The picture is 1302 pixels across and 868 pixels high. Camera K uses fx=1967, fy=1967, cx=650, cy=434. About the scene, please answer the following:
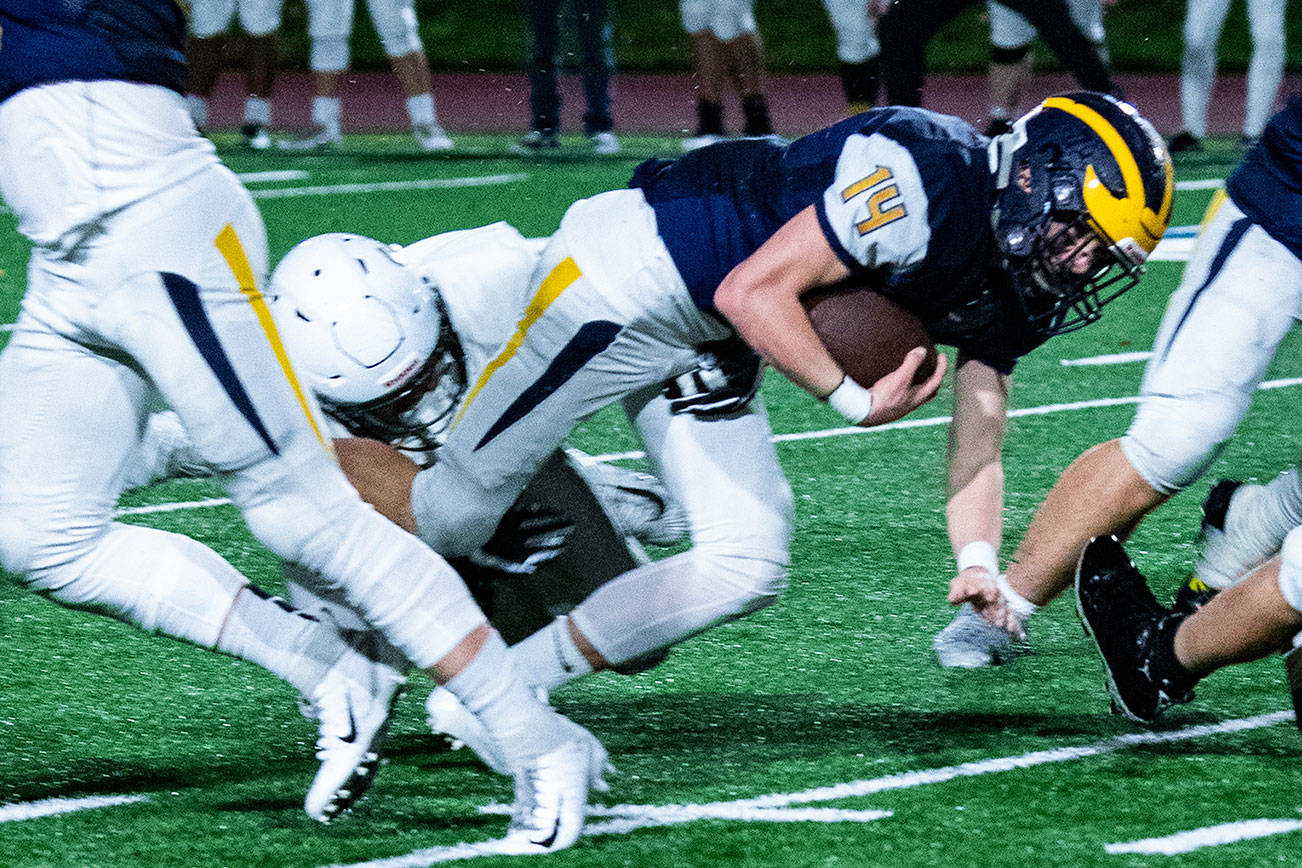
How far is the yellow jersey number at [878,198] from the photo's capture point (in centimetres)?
300

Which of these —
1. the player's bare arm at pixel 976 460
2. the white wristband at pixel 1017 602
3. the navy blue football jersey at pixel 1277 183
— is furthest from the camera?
the white wristband at pixel 1017 602

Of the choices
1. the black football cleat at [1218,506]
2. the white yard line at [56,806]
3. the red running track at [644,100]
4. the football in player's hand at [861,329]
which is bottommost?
the red running track at [644,100]

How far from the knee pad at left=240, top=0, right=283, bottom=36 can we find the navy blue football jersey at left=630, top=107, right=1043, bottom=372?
8198mm

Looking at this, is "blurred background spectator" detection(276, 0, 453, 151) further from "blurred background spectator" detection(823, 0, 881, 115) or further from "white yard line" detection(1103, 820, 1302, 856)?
"white yard line" detection(1103, 820, 1302, 856)

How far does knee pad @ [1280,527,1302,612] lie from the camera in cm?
305

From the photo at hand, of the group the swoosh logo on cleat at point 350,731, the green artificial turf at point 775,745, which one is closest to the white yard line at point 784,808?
the green artificial turf at point 775,745

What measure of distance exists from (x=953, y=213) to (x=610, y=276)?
55cm

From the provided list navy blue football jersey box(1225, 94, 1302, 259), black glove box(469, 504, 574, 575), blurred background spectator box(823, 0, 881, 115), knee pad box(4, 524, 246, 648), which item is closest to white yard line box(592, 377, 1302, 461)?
black glove box(469, 504, 574, 575)

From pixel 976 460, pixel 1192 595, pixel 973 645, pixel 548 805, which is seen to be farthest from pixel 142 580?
pixel 1192 595

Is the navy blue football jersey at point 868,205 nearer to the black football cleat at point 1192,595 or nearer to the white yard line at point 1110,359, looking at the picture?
the black football cleat at point 1192,595

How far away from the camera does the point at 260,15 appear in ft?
36.3

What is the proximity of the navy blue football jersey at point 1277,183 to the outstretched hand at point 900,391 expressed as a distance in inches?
29.7

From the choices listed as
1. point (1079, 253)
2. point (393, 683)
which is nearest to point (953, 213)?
point (1079, 253)

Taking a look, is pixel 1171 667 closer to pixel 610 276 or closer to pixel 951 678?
pixel 951 678
